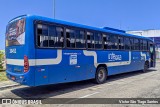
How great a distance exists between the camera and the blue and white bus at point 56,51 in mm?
7742

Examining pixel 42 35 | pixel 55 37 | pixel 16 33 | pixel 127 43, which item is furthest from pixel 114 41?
pixel 16 33

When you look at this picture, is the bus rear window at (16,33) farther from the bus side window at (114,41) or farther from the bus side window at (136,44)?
the bus side window at (136,44)

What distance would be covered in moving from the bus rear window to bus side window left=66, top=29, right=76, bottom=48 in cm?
211

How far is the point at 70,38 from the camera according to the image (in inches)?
369

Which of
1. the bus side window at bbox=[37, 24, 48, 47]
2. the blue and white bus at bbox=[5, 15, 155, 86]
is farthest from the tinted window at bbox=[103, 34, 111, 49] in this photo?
the bus side window at bbox=[37, 24, 48, 47]

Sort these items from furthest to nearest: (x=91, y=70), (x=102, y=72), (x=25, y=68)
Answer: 1. (x=102, y=72)
2. (x=91, y=70)
3. (x=25, y=68)

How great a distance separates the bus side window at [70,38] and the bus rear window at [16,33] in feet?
6.94

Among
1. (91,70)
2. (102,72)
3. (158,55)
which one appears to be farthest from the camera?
(158,55)

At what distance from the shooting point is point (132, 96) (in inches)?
329

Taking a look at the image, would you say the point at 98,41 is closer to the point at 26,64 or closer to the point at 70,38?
the point at 70,38

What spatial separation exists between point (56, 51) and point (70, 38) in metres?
1.12

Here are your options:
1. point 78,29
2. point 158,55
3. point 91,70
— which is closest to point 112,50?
point 91,70

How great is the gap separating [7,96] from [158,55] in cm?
5103

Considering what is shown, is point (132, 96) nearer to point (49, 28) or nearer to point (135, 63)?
point (49, 28)
